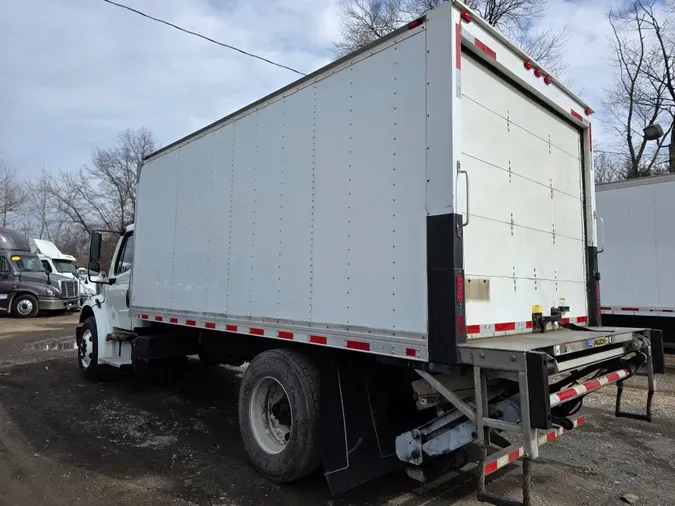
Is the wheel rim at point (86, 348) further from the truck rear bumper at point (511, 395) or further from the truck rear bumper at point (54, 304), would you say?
the truck rear bumper at point (54, 304)

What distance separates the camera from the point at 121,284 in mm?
7629

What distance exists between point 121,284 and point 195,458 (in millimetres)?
3782

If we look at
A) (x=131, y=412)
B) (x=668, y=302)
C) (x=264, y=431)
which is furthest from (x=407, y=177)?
(x=668, y=302)

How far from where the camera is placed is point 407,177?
3.41 m

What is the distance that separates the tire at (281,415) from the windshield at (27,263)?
1968cm

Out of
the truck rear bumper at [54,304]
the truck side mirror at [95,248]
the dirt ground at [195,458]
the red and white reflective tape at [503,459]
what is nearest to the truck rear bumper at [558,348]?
the red and white reflective tape at [503,459]

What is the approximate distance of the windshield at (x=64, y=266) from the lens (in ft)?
78.1

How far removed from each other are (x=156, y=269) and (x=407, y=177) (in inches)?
172

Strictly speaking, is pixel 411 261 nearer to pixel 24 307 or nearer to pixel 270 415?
pixel 270 415

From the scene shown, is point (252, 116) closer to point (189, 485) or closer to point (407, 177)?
point (407, 177)

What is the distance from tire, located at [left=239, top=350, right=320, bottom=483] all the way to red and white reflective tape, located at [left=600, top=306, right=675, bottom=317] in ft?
24.9

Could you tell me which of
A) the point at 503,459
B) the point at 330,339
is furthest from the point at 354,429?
the point at 503,459

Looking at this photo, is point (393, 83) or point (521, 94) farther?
point (521, 94)

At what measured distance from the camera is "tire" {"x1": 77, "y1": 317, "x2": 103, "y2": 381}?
25.9ft
